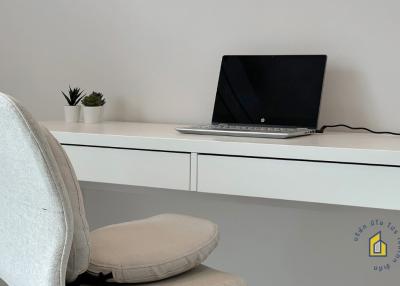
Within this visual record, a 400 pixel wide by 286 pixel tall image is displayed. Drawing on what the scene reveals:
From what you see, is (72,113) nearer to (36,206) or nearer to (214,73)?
(214,73)

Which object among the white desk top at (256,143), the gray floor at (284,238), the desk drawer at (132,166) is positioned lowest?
the gray floor at (284,238)

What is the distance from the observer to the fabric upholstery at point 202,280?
3.14 feet

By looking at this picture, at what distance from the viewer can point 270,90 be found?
1.67 m

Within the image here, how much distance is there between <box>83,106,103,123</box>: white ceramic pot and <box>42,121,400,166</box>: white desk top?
201 millimetres

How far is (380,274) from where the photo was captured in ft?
5.77

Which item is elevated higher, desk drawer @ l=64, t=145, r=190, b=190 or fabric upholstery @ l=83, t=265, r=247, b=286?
desk drawer @ l=64, t=145, r=190, b=190

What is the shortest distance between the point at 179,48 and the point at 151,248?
1.04m

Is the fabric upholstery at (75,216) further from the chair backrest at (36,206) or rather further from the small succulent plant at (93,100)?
the small succulent plant at (93,100)

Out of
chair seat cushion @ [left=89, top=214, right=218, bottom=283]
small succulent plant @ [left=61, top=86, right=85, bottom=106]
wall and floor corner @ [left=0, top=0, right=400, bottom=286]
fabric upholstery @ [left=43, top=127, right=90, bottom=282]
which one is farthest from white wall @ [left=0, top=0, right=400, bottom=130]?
fabric upholstery @ [left=43, top=127, right=90, bottom=282]

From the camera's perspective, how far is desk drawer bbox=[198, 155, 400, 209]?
1212 mm

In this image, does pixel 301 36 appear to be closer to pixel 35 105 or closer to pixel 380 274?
pixel 380 274

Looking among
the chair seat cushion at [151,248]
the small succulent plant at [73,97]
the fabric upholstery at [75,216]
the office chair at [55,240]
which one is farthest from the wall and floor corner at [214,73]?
the fabric upholstery at [75,216]

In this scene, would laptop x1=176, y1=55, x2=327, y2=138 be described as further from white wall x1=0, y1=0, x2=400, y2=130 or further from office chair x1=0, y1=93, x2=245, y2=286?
office chair x1=0, y1=93, x2=245, y2=286

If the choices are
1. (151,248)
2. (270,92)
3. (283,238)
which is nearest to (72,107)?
(270,92)
